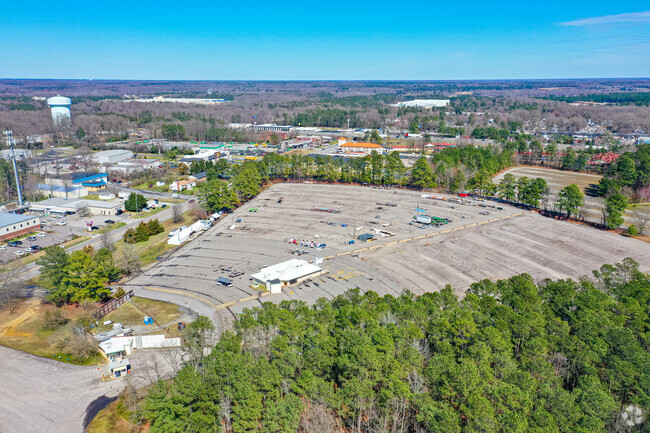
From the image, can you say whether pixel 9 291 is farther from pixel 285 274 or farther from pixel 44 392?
pixel 285 274

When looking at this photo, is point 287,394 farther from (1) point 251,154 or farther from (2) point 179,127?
(2) point 179,127

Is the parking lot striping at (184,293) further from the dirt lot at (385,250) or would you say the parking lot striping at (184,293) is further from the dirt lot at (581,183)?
the dirt lot at (581,183)

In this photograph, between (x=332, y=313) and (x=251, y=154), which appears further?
(x=251, y=154)

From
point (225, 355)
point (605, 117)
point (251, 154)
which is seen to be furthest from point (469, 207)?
point (605, 117)

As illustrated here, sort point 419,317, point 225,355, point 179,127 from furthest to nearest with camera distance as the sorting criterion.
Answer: point 179,127
point 419,317
point 225,355

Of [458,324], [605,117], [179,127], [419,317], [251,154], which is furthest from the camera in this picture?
[605,117]

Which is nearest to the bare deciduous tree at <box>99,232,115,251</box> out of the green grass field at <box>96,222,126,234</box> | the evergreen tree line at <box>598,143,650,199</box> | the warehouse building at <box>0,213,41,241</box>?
the green grass field at <box>96,222,126,234</box>

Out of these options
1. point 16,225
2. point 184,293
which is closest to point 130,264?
point 184,293
